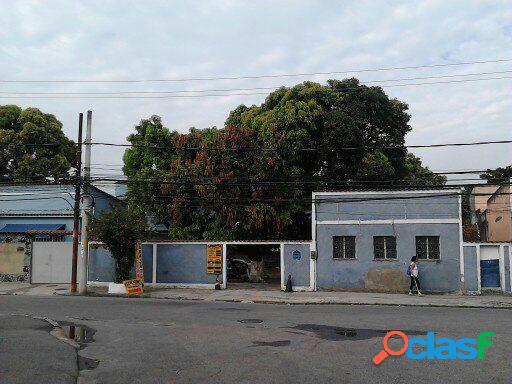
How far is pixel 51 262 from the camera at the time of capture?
1000 inches

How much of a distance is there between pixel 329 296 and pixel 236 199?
756 cm

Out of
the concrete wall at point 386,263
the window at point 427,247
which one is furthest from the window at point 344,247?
the window at point 427,247

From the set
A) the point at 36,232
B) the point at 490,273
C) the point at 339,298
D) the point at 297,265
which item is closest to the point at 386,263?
the point at 339,298

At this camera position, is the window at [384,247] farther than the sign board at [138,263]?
No

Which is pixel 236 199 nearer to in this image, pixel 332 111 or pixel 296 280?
pixel 296 280

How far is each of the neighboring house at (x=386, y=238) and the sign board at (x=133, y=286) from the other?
8.18 metres

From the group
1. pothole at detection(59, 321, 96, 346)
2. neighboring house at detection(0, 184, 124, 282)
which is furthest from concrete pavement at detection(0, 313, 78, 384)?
neighboring house at detection(0, 184, 124, 282)

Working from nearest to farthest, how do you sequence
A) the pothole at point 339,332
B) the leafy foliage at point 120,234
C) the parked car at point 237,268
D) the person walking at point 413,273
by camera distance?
the pothole at point 339,332, the person walking at point 413,273, the leafy foliage at point 120,234, the parked car at point 237,268

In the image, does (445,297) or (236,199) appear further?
(236,199)

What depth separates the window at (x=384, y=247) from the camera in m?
22.5

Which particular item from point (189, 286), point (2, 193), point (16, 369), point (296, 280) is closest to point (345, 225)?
point (296, 280)

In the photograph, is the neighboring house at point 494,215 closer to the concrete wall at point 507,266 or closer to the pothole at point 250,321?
the concrete wall at point 507,266

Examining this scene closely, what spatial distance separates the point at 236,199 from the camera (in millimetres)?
25547

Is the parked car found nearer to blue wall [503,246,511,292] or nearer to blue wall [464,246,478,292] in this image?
blue wall [464,246,478,292]
